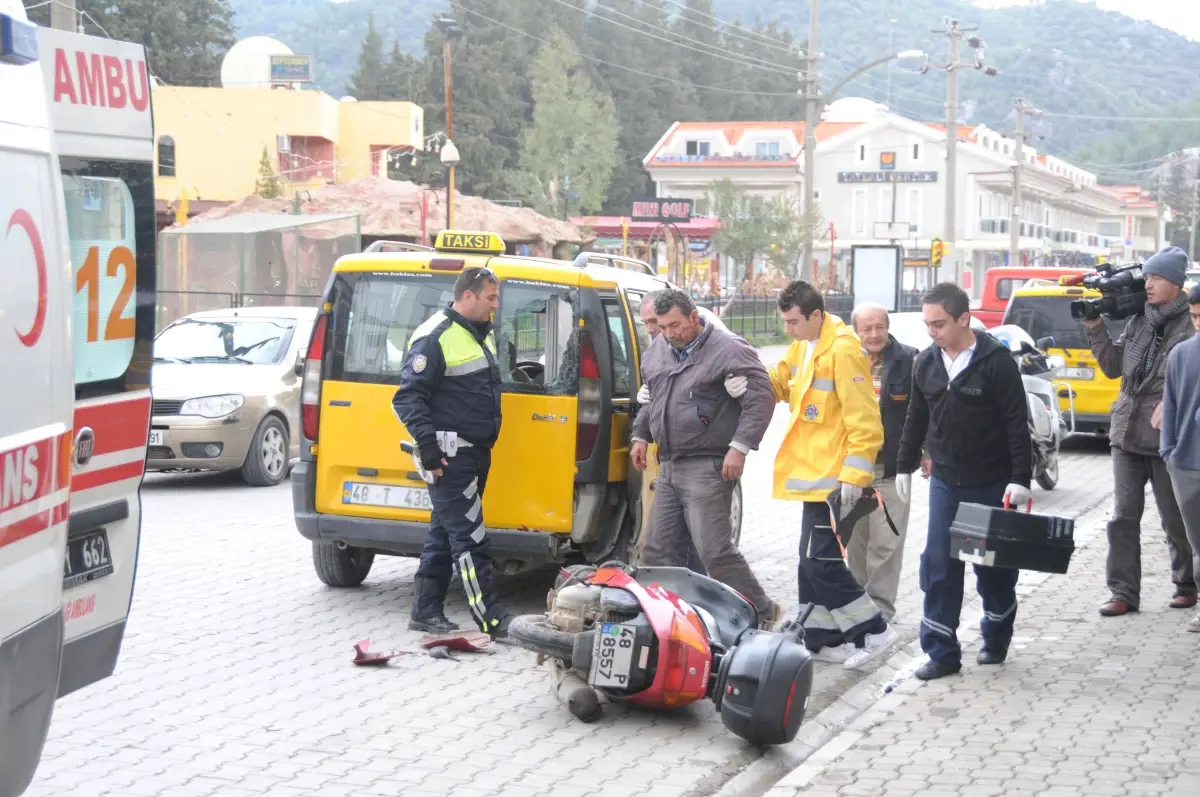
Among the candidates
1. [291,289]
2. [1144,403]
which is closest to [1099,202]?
[291,289]

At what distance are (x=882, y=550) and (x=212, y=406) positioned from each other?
7.39 meters

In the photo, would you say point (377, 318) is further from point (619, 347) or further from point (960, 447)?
point (960, 447)

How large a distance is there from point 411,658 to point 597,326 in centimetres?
210

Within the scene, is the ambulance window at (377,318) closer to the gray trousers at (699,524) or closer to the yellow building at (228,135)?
the gray trousers at (699,524)

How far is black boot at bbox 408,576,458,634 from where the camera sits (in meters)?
8.31

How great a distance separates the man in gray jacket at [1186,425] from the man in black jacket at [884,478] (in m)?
1.46

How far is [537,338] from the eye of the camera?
8719mm

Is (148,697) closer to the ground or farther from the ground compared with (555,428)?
closer to the ground

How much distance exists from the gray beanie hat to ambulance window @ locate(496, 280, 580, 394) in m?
3.22

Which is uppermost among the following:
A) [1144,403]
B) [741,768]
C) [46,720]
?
[1144,403]

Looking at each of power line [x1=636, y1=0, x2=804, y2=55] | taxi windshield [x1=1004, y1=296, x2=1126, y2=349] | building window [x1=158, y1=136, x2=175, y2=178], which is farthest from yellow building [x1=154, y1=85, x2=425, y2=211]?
power line [x1=636, y1=0, x2=804, y2=55]

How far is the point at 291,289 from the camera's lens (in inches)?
1175

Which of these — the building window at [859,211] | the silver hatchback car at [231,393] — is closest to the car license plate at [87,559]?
the silver hatchback car at [231,393]

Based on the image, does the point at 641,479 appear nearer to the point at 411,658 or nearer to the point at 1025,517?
the point at 411,658
